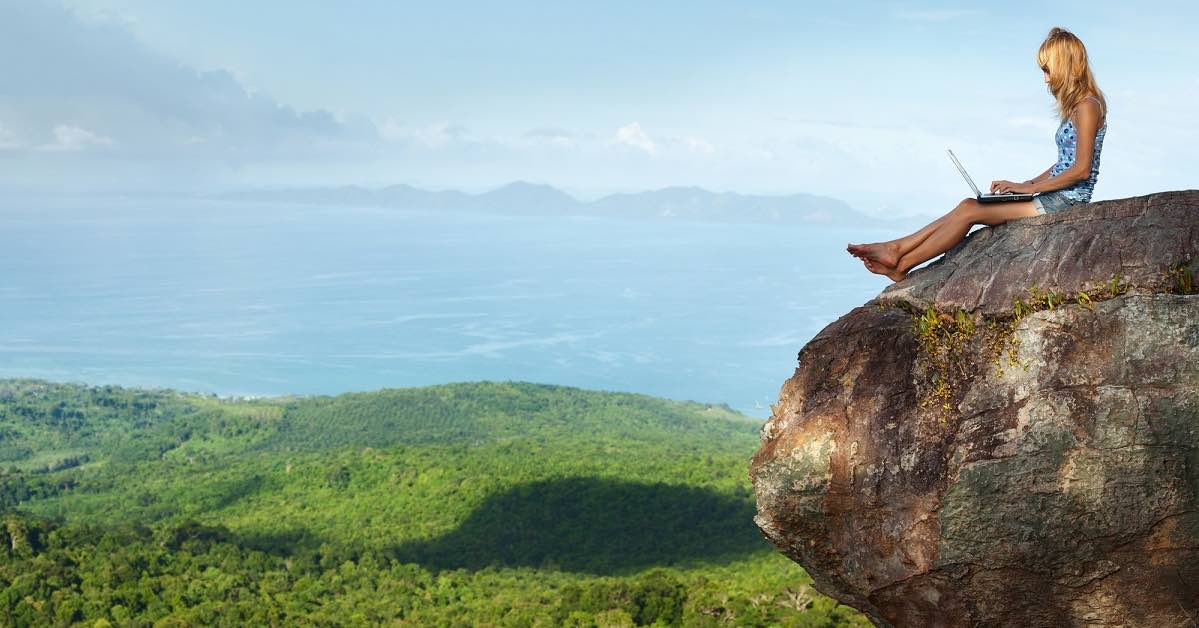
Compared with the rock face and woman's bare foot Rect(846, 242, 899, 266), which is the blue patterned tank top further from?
woman's bare foot Rect(846, 242, 899, 266)

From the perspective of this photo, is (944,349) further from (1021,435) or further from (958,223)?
(958,223)

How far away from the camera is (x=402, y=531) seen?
50062 millimetres

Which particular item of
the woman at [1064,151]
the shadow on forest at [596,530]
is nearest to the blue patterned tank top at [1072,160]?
the woman at [1064,151]

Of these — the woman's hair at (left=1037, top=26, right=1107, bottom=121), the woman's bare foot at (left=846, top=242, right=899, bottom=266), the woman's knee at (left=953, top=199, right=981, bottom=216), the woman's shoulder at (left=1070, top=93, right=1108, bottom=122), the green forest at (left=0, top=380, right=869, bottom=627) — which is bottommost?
the green forest at (left=0, top=380, right=869, bottom=627)

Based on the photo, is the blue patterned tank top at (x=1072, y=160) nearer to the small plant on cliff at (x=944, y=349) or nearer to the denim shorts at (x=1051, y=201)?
the denim shorts at (x=1051, y=201)

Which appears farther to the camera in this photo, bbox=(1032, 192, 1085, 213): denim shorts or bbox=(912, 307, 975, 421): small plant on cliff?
bbox=(1032, 192, 1085, 213): denim shorts

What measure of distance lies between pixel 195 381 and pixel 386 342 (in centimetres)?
3754

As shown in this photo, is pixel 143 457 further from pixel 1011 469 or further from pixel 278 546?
pixel 1011 469

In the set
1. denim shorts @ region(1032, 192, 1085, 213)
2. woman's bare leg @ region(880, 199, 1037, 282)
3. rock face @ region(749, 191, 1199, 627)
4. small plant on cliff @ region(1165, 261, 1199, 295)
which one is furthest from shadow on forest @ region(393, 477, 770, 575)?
small plant on cliff @ region(1165, 261, 1199, 295)

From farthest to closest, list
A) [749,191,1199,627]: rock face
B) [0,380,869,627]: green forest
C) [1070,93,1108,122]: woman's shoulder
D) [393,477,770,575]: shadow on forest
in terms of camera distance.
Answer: [393,477,770,575]: shadow on forest
[0,380,869,627]: green forest
[1070,93,1108,122]: woman's shoulder
[749,191,1199,627]: rock face

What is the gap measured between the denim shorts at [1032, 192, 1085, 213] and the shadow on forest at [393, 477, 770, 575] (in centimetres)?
3817

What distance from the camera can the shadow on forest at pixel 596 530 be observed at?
4556 centimetres

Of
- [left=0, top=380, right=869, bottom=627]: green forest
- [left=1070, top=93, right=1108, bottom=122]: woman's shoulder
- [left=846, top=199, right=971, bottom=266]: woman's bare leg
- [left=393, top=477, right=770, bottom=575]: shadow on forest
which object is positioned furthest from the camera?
[left=393, top=477, right=770, bottom=575]: shadow on forest

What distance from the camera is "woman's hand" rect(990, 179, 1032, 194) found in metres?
6.80
